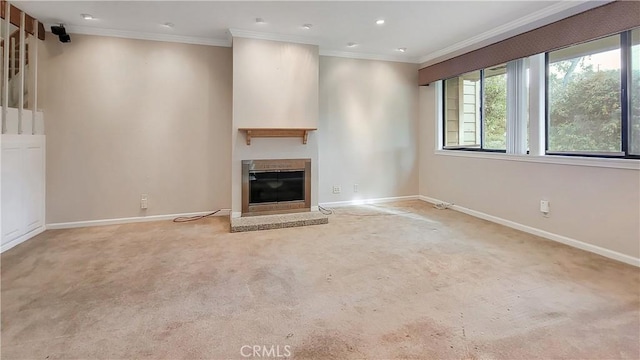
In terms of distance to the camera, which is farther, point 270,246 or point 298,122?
point 298,122

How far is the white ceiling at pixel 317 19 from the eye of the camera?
357cm

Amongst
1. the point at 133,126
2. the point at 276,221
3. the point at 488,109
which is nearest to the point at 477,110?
the point at 488,109

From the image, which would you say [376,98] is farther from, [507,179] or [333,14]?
[507,179]

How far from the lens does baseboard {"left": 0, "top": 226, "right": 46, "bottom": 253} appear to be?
3.45 metres

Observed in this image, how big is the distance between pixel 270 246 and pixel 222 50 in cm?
310

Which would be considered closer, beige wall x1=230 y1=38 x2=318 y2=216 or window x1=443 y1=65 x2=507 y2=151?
beige wall x1=230 y1=38 x2=318 y2=216

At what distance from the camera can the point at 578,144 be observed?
12.1 ft

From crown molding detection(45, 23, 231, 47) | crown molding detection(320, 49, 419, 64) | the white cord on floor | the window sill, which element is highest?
crown molding detection(320, 49, 419, 64)

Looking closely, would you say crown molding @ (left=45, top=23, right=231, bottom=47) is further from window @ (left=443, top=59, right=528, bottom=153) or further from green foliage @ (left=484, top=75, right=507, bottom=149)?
green foliage @ (left=484, top=75, right=507, bottom=149)

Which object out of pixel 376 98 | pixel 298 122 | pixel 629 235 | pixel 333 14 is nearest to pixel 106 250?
pixel 298 122

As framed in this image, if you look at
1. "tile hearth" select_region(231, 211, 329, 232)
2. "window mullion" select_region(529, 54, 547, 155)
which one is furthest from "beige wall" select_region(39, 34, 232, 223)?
"window mullion" select_region(529, 54, 547, 155)

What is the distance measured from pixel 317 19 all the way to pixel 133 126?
115 inches

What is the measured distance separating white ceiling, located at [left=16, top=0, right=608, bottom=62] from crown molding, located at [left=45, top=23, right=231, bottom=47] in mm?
11

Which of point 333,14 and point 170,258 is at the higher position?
point 333,14
